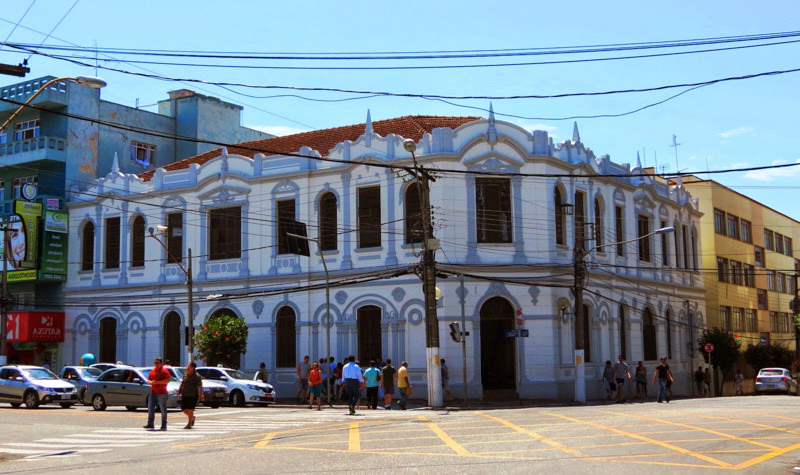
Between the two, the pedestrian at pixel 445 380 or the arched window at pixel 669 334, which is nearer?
the pedestrian at pixel 445 380

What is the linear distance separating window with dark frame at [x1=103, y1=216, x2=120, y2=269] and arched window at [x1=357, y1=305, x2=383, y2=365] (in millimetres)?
14230

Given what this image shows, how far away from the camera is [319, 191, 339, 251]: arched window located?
38.3 m

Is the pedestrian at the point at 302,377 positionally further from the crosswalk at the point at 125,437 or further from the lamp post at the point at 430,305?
the crosswalk at the point at 125,437

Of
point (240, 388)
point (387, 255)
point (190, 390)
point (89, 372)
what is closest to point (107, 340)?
point (89, 372)

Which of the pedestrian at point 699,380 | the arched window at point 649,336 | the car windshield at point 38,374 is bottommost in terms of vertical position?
the pedestrian at point 699,380

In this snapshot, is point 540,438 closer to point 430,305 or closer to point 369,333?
point 430,305

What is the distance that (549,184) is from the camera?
121 ft

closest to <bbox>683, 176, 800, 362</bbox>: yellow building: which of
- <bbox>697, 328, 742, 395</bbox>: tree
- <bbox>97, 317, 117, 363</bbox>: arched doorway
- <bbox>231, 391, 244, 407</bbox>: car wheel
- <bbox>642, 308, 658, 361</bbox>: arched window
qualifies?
<bbox>697, 328, 742, 395</bbox>: tree

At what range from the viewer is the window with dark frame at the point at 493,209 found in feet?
119

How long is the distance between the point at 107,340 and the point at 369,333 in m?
14.6

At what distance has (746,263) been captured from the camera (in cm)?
6259

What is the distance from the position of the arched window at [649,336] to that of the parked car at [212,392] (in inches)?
836

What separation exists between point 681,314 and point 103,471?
3905 cm

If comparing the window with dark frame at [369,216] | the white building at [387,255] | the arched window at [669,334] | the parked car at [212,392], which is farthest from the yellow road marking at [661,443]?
the arched window at [669,334]
